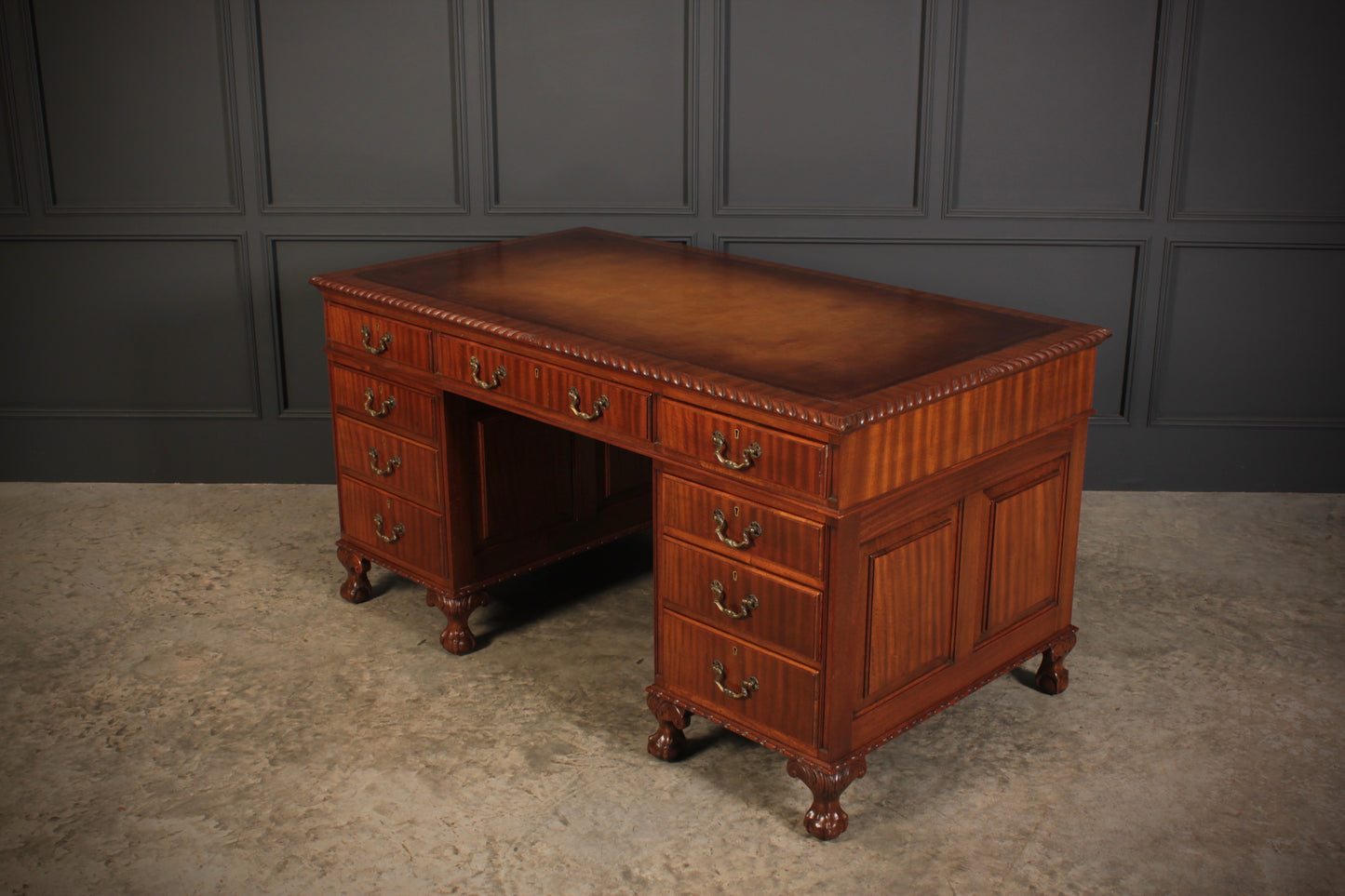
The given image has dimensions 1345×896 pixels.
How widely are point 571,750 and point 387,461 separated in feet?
3.31

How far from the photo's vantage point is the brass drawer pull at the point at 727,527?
2.57m

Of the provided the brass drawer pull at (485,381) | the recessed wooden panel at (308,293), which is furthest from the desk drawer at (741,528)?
the recessed wooden panel at (308,293)

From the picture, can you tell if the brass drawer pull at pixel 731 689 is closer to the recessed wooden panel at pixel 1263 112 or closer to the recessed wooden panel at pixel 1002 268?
the recessed wooden panel at pixel 1002 268

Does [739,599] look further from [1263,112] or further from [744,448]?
[1263,112]

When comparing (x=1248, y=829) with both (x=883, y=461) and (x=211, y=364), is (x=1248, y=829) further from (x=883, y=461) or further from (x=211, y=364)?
(x=211, y=364)

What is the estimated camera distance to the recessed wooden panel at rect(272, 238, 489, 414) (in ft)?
14.6

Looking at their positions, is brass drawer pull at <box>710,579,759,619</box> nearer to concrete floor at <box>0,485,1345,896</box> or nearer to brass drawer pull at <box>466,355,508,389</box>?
concrete floor at <box>0,485,1345,896</box>

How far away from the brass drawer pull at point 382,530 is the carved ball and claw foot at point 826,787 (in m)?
1.39

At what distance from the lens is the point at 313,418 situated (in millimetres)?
4617

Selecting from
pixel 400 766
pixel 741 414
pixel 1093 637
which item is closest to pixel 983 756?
pixel 1093 637

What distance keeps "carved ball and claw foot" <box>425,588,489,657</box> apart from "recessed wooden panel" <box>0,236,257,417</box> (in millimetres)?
1556

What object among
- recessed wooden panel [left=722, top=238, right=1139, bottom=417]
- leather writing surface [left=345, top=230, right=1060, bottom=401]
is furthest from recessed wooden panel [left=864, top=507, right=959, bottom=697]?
recessed wooden panel [left=722, top=238, right=1139, bottom=417]

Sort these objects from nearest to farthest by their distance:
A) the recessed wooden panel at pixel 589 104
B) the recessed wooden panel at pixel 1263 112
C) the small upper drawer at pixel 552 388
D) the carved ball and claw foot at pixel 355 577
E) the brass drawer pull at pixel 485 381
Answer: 1. the small upper drawer at pixel 552 388
2. the brass drawer pull at pixel 485 381
3. the carved ball and claw foot at pixel 355 577
4. the recessed wooden panel at pixel 1263 112
5. the recessed wooden panel at pixel 589 104

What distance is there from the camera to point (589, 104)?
14.1ft
